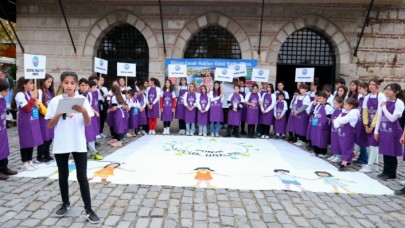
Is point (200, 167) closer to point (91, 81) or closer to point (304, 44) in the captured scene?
point (91, 81)

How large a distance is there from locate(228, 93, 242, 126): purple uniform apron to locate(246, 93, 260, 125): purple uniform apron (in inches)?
11.0

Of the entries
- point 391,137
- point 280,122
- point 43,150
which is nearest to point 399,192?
point 391,137

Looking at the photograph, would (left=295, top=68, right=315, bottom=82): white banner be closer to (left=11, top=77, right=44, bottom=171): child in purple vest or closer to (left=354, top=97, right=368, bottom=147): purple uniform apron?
(left=354, top=97, right=368, bottom=147): purple uniform apron

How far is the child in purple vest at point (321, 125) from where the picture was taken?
7906 mm

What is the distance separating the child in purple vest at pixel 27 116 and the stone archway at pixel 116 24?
7.05 meters

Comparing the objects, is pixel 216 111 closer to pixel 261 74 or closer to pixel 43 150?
pixel 261 74

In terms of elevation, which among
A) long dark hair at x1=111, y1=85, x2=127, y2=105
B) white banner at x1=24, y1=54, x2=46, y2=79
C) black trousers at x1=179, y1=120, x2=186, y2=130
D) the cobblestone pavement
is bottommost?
the cobblestone pavement

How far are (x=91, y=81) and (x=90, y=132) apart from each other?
5.99 ft

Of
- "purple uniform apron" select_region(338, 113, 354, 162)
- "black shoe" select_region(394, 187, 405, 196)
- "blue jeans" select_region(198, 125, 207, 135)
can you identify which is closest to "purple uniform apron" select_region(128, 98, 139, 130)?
"blue jeans" select_region(198, 125, 207, 135)

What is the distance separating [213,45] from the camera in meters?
13.2

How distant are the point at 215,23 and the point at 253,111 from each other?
4.01 meters

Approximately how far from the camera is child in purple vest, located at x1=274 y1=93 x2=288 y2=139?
1035 centimetres

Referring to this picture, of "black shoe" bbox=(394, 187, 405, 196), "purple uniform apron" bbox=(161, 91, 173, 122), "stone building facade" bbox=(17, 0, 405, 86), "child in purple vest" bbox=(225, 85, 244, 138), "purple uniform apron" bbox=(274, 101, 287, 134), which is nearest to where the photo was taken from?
"black shoe" bbox=(394, 187, 405, 196)

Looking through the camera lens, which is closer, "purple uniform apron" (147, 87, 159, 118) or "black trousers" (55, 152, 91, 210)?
"black trousers" (55, 152, 91, 210)
